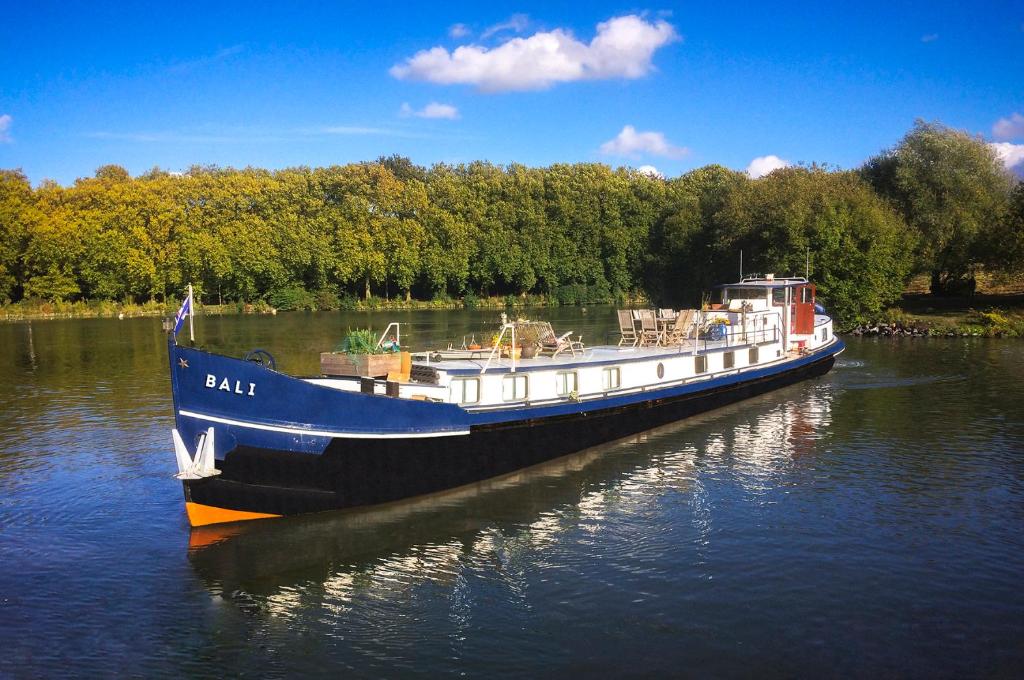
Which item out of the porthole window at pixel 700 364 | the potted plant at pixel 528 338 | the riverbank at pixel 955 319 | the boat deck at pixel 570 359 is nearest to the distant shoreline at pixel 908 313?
A: the riverbank at pixel 955 319

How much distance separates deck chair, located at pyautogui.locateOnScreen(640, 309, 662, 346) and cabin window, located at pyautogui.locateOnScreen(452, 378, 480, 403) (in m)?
10.6

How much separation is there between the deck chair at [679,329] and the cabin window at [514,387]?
989cm

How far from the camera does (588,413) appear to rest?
72.2ft

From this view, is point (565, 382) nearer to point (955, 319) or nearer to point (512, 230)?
point (955, 319)

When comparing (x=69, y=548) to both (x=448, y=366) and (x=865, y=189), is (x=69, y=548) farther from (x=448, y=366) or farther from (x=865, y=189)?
(x=865, y=189)

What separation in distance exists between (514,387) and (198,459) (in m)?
8.01

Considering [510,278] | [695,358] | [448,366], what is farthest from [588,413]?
[510,278]

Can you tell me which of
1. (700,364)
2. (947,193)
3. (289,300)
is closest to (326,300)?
(289,300)

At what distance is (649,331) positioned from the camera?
29078 millimetres

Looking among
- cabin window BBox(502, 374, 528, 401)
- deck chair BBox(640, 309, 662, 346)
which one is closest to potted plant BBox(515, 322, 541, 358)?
cabin window BBox(502, 374, 528, 401)

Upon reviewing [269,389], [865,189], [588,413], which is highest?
[865,189]

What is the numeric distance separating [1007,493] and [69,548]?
A: 20.8 m

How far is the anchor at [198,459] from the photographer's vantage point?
1572 centimetres

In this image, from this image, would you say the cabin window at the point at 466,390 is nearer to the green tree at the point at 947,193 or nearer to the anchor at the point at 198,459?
the anchor at the point at 198,459
